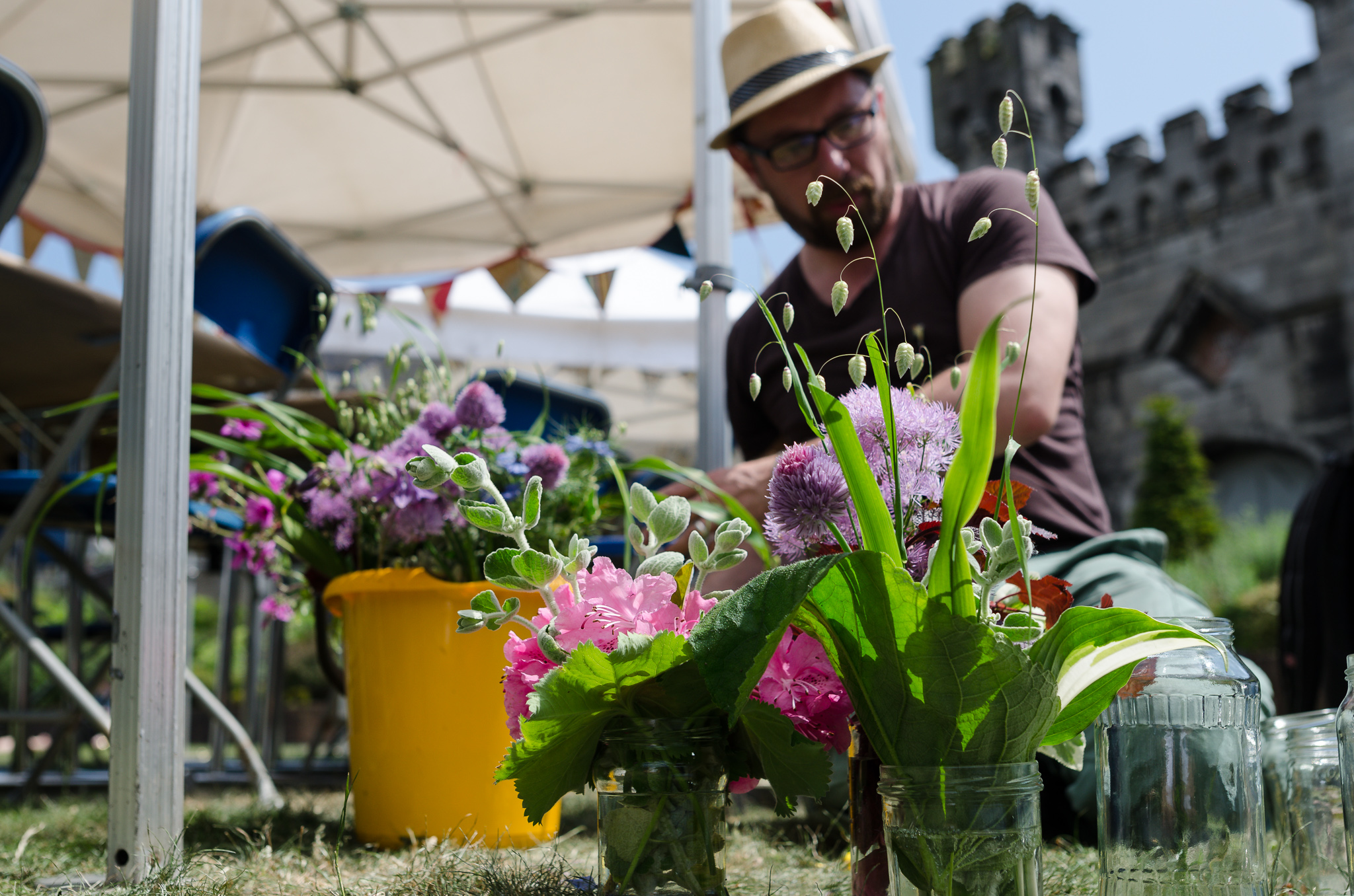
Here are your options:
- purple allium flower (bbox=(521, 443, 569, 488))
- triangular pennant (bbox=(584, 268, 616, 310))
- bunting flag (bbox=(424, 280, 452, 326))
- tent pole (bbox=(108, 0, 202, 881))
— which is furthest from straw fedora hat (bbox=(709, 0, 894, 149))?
bunting flag (bbox=(424, 280, 452, 326))

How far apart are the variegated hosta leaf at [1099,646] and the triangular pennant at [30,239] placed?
4.74 m

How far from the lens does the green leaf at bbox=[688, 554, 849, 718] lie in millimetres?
703

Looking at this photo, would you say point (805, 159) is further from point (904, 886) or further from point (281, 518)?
point (904, 886)

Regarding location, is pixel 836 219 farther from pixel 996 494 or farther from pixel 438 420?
pixel 996 494

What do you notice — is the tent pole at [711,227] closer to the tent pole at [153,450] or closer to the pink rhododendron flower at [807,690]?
the tent pole at [153,450]

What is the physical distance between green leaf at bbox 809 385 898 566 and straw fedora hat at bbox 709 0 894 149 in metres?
1.10

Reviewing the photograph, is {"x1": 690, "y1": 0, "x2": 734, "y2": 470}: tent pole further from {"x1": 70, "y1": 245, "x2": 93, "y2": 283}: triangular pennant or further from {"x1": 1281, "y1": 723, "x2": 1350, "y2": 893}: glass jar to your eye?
{"x1": 70, "y1": 245, "x2": 93, "y2": 283}: triangular pennant

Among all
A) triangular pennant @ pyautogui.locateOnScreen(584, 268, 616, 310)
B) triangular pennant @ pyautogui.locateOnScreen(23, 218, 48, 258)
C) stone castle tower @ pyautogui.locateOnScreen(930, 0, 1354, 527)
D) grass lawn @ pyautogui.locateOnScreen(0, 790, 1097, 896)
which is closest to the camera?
grass lawn @ pyautogui.locateOnScreen(0, 790, 1097, 896)

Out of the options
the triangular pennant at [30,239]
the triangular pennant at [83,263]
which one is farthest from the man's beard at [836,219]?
the triangular pennant at [83,263]

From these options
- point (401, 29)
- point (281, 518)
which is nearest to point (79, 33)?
point (401, 29)

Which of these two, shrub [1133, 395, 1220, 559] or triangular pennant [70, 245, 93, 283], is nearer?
triangular pennant [70, 245, 93, 283]

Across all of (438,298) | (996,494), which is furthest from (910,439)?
(438,298)

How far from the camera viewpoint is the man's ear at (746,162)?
1867 millimetres

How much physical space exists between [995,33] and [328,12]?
56.1 ft
